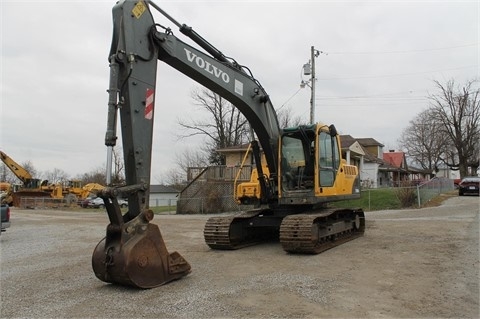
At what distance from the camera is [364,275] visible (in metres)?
6.63

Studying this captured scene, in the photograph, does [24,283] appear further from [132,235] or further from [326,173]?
[326,173]

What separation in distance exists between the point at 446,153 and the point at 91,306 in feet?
214

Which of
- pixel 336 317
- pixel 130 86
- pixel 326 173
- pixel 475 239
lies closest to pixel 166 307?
pixel 336 317

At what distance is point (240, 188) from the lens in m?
10.3

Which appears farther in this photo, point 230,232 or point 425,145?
point 425,145

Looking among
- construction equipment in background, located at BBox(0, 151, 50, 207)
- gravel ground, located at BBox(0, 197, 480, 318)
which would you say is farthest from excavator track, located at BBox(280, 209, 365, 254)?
construction equipment in background, located at BBox(0, 151, 50, 207)

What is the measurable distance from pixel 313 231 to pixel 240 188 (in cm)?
251

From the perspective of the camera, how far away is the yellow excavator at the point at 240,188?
19.0 feet

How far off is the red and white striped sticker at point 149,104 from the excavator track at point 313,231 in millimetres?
3654

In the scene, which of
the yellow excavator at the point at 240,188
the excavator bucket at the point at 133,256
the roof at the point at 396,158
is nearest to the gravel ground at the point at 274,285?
the excavator bucket at the point at 133,256

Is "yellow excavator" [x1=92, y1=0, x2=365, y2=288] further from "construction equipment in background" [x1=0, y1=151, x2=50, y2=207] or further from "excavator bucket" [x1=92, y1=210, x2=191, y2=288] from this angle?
"construction equipment in background" [x1=0, y1=151, x2=50, y2=207]

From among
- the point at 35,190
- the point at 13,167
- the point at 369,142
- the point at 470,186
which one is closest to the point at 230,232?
the point at 470,186

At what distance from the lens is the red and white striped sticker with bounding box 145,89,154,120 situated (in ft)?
20.8

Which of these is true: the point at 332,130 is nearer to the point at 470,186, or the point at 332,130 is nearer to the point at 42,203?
the point at 470,186
